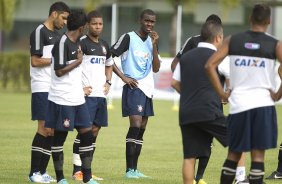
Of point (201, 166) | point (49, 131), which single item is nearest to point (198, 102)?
point (201, 166)

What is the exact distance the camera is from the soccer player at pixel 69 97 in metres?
11.7

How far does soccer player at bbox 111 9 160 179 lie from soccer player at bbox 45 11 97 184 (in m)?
1.90

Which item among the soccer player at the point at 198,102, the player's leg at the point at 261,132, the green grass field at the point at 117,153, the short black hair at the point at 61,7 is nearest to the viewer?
the player's leg at the point at 261,132

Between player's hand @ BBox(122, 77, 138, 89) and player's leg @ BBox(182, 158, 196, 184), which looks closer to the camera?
player's leg @ BBox(182, 158, 196, 184)

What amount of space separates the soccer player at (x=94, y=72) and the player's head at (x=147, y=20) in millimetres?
867

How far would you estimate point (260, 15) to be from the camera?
10.1 m

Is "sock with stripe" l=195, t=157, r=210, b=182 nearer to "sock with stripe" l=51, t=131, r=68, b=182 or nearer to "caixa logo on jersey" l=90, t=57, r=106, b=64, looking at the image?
"sock with stripe" l=51, t=131, r=68, b=182

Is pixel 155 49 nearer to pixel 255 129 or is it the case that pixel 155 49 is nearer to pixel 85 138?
pixel 85 138

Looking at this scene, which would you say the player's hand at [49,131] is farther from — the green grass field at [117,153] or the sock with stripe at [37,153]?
the green grass field at [117,153]

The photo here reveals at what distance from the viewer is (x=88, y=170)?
Answer: 1197cm

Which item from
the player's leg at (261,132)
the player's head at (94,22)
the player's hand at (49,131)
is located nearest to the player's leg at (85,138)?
the player's hand at (49,131)

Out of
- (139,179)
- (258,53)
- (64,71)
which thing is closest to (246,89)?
(258,53)

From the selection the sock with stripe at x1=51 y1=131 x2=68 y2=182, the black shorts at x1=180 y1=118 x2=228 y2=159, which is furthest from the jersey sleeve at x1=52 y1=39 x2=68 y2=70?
the black shorts at x1=180 y1=118 x2=228 y2=159

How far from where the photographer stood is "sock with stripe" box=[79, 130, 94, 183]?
1196 centimetres
